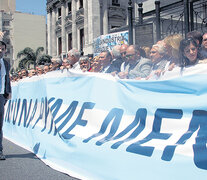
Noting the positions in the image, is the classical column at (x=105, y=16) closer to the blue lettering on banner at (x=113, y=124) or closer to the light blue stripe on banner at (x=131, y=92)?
the light blue stripe on banner at (x=131, y=92)

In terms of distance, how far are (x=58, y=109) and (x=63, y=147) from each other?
0.83m

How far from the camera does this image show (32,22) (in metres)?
71.4

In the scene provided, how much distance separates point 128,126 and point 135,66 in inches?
55.4

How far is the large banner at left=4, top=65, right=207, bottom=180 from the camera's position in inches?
108

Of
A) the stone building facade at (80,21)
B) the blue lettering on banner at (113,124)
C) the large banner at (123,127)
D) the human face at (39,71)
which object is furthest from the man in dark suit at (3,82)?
the stone building facade at (80,21)

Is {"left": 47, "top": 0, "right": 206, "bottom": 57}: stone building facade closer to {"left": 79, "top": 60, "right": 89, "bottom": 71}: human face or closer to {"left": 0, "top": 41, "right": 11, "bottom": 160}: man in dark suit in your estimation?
{"left": 79, "top": 60, "right": 89, "bottom": 71}: human face

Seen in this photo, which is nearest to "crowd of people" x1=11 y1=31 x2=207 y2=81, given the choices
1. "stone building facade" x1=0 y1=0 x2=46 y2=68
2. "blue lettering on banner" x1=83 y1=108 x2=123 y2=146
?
"blue lettering on banner" x1=83 y1=108 x2=123 y2=146

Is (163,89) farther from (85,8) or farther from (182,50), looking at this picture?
(85,8)

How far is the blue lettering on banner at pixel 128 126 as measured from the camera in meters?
2.67

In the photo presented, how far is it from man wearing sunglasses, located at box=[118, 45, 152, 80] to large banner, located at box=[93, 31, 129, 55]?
28.2 feet

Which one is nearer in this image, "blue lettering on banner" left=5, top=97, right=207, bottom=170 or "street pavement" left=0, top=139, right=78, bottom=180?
"blue lettering on banner" left=5, top=97, right=207, bottom=170

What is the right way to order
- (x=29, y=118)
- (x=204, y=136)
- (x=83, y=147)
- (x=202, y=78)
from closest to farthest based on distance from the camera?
(x=204, y=136)
(x=202, y=78)
(x=83, y=147)
(x=29, y=118)

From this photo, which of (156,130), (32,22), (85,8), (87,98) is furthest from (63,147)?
(32,22)

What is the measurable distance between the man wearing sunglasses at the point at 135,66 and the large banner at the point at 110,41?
858cm
